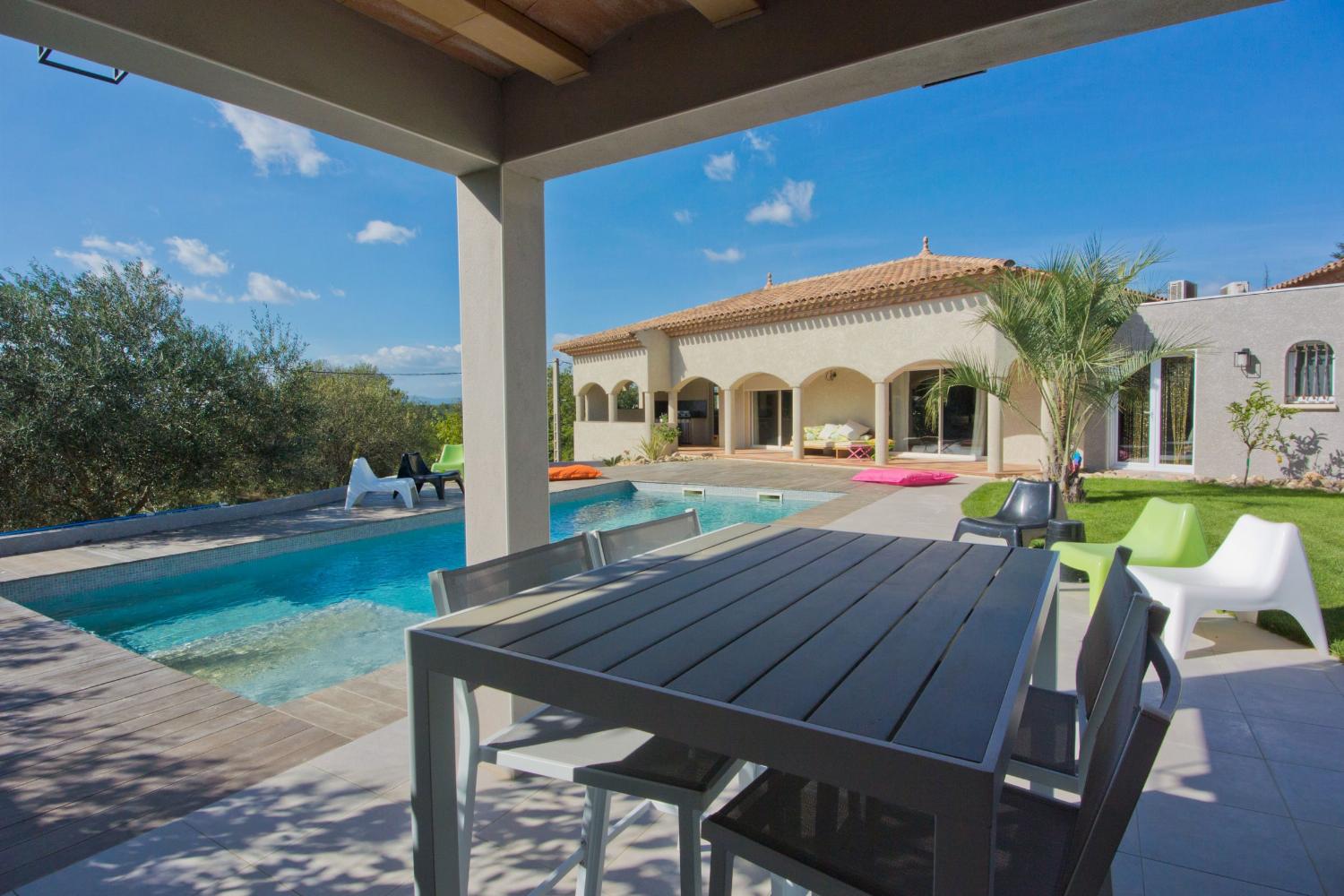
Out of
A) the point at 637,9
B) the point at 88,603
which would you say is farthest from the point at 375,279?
the point at 637,9

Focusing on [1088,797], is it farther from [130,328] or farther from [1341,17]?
[1341,17]

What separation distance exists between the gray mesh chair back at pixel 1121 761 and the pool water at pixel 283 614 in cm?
480

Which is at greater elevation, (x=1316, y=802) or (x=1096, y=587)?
(x=1096, y=587)

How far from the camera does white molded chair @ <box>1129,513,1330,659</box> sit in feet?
12.8

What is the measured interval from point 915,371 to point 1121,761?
1833 centimetres

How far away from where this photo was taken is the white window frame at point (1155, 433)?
1251cm

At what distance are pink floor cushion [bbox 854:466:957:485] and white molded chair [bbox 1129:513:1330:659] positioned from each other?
9005 mm

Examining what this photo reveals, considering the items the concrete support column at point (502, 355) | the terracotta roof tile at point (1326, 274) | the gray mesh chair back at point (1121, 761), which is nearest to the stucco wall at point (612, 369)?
the terracotta roof tile at point (1326, 274)

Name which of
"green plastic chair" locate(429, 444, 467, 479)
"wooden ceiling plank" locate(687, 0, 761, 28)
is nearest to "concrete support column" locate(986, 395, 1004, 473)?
"green plastic chair" locate(429, 444, 467, 479)

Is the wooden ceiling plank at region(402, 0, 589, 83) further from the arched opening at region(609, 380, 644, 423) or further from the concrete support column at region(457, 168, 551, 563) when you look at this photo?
the arched opening at region(609, 380, 644, 423)

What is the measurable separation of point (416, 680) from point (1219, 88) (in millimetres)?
31130

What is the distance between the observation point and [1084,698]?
211cm

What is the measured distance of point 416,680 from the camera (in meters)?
1.74

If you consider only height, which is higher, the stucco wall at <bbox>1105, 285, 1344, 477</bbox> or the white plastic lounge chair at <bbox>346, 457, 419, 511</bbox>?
the stucco wall at <bbox>1105, 285, 1344, 477</bbox>
